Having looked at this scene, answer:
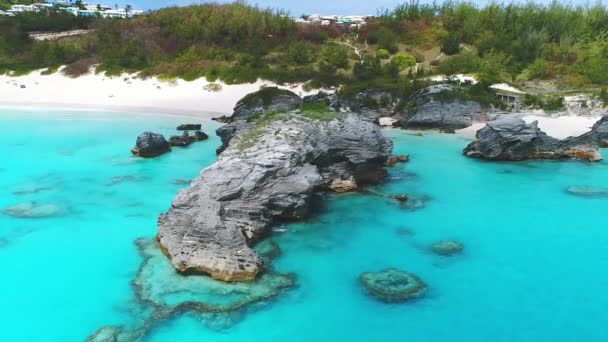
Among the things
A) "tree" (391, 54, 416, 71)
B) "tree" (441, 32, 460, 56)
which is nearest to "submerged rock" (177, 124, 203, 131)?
"tree" (391, 54, 416, 71)

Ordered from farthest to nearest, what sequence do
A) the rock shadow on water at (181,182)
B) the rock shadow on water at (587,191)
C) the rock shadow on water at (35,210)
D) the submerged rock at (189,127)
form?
the submerged rock at (189,127), the rock shadow on water at (181,182), the rock shadow on water at (587,191), the rock shadow on water at (35,210)

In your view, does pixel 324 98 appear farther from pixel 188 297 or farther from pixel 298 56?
pixel 188 297

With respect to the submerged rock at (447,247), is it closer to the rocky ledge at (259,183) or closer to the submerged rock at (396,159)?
the rocky ledge at (259,183)

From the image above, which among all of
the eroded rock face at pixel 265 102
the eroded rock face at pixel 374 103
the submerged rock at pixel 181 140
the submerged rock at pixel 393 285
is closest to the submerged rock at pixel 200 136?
the submerged rock at pixel 181 140

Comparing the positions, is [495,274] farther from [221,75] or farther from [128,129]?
[221,75]

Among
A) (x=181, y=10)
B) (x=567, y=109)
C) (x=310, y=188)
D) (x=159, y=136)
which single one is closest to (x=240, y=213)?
(x=310, y=188)
